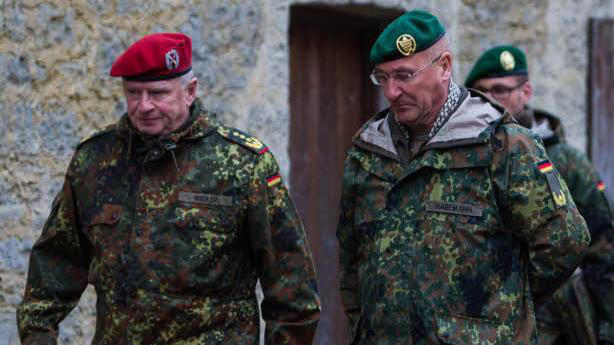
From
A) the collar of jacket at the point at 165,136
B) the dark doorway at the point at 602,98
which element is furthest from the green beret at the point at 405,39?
the dark doorway at the point at 602,98

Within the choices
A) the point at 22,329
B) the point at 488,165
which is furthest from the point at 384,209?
the point at 22,329

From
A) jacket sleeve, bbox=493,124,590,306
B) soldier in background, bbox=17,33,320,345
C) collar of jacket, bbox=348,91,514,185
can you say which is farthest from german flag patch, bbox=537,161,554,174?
soldier in background, bbox=17,33,320,345

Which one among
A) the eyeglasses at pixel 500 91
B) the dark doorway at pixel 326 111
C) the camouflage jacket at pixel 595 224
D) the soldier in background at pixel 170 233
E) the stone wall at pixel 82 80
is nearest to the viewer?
the soldier in background at pixel 170 233

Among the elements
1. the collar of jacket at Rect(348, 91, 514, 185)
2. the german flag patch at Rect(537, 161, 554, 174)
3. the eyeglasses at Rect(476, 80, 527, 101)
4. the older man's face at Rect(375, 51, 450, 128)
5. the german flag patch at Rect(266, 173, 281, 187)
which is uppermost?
the older man's face at Rect(375, 51, 450, 128)

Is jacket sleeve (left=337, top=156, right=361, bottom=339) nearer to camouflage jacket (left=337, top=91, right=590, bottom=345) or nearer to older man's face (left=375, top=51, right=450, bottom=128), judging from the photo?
camouflage jacket (left=337, top=91, right=590, bottom=345)

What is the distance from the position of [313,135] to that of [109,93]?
1.50 metres

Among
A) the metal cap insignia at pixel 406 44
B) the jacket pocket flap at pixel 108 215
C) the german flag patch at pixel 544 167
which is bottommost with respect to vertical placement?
the jacket pocket flap at pixel 108 215

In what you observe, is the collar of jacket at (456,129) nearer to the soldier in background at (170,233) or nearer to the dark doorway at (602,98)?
the soldier in background at (170,233)

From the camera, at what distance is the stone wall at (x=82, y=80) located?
4441mm

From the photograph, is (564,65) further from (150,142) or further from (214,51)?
(150,142)

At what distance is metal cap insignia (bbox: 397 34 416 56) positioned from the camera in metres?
3.21

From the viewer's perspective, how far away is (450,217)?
10.3ft

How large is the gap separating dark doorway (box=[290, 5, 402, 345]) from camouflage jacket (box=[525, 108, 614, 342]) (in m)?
1.54

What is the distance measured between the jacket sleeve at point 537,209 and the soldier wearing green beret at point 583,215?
→ 1.45 meters
